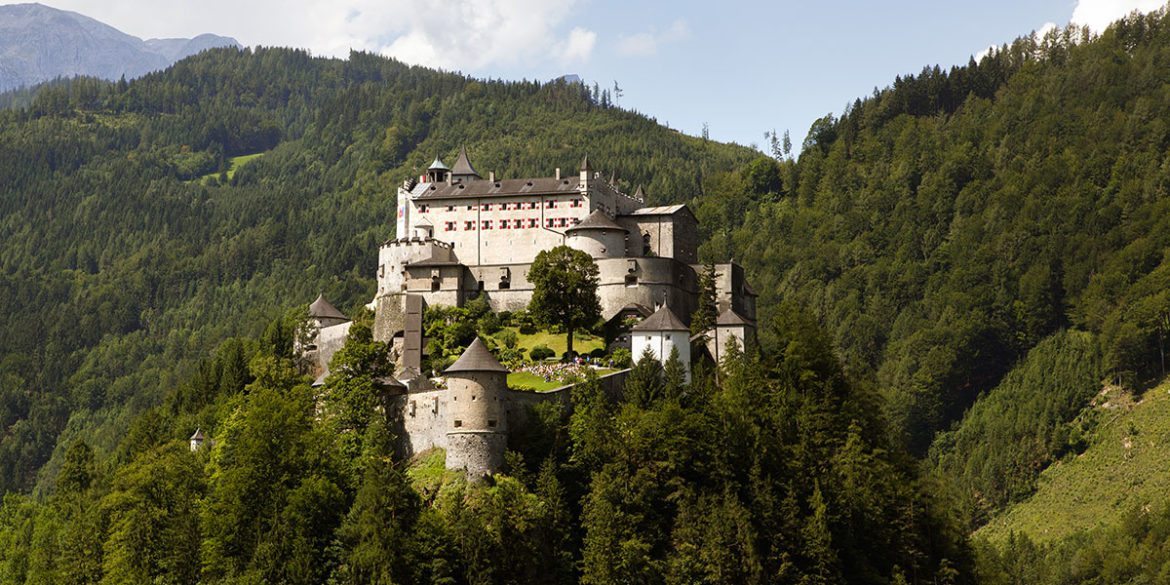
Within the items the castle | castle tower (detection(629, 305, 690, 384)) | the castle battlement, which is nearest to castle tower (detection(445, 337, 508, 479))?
the castle

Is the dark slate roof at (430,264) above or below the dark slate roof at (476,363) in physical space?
above

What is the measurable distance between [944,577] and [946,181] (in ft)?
333

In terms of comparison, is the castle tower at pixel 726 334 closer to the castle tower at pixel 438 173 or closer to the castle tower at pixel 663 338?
the castle tower at pixel 663 338

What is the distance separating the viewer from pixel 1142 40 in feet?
630

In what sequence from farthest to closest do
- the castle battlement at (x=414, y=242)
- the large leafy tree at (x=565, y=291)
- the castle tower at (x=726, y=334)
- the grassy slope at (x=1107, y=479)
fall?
the grassy slope at (x=1107, y=479) < the castle battlement at (x=414, y=242) < the large leafy tree at (x=565, y=291) < the castle tower at (x=726, y=334)

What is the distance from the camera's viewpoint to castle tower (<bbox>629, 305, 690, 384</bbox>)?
7962 cm

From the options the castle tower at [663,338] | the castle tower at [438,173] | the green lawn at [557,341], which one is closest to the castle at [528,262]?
the castle tower at [663,338]

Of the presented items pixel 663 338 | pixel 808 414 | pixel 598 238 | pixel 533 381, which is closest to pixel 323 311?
pixel 598 238

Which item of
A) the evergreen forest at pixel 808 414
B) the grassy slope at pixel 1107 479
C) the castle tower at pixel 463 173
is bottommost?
the grassy slope at pixel 1107 479

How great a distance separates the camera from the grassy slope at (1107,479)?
118 m

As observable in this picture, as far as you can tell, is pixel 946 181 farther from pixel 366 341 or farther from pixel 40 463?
pixel 40 463

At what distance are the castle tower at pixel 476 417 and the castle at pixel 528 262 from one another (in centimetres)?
918

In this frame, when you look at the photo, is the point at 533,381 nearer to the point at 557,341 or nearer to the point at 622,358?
the point at 622,358

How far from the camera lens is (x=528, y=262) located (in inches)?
3706
